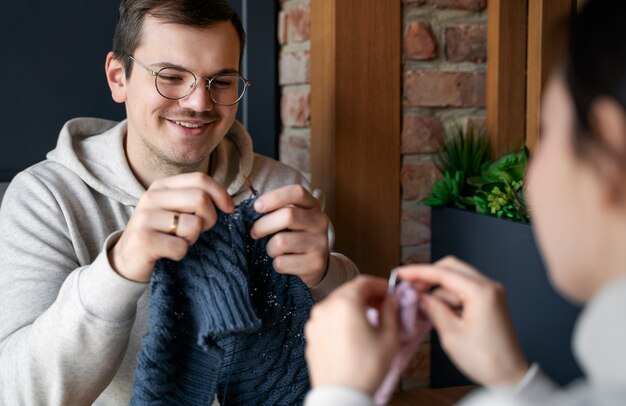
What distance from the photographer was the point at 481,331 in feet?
2.53

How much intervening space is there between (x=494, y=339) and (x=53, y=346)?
70cm

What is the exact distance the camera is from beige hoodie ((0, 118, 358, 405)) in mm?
1170

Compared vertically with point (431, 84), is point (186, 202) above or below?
below

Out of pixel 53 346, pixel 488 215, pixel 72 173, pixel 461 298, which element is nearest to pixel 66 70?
pixel 72 173

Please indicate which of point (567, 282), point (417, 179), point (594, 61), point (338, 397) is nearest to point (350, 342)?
point (338, 397)

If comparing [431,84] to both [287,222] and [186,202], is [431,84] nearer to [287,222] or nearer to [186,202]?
[287,222]

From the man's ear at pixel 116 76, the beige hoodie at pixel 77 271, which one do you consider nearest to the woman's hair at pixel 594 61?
the beige hoodie at pixel 77 271

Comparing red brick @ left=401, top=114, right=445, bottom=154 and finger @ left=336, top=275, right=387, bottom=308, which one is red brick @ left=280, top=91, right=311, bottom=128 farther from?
finger @ left=336, top=275, right=387, bottom=308

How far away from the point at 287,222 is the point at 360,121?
68 cm

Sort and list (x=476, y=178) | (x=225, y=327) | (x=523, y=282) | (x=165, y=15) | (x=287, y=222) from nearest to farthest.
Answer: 1. (x=225, y=327)
2. (x=287, y=222)
3. (x=165, y=15)
4. (x=523, y=282)
5. (x=476, y=178)

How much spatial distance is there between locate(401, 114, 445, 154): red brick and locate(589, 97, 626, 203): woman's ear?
123 cm

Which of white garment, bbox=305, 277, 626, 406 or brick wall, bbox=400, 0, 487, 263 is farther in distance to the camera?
brick wall, bbox=400, 0, 487, 263

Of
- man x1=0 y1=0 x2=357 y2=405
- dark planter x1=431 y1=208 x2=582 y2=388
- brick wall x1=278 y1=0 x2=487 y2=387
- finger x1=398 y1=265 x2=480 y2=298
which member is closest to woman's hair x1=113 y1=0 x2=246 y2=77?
man x1=0 y1=0 x2=357 y2=405

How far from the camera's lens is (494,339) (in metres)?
0.77
